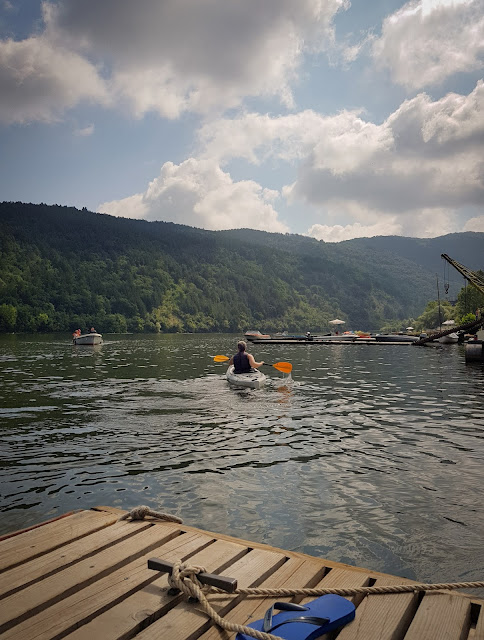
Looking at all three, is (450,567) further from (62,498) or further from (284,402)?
(284,402)

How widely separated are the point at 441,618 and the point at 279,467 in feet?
24.7

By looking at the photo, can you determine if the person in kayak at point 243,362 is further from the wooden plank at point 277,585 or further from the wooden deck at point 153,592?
the wooden plank at point 277,585

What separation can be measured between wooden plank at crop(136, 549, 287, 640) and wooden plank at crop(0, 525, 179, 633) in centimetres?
97

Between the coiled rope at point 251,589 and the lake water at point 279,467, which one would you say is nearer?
the coiled rope at point 251,589

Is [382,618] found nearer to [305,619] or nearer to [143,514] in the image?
[305,619]

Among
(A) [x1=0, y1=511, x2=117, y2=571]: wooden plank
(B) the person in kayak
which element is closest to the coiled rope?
(A) [x1=0, y1=511, x2=117, y2=571]: wooden plank

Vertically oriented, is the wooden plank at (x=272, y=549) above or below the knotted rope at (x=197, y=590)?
below

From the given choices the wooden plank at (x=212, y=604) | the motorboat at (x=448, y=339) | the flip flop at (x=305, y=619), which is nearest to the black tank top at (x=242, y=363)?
the wooden plank at (x=212, y=604)

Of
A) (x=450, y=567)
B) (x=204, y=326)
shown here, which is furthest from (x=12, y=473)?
(x=204, y=326)

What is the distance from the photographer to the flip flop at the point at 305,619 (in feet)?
11.9

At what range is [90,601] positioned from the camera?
4113 millimetres

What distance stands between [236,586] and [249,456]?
A: 319 inches

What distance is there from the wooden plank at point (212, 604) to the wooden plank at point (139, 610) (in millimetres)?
79

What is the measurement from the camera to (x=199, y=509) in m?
8.70
